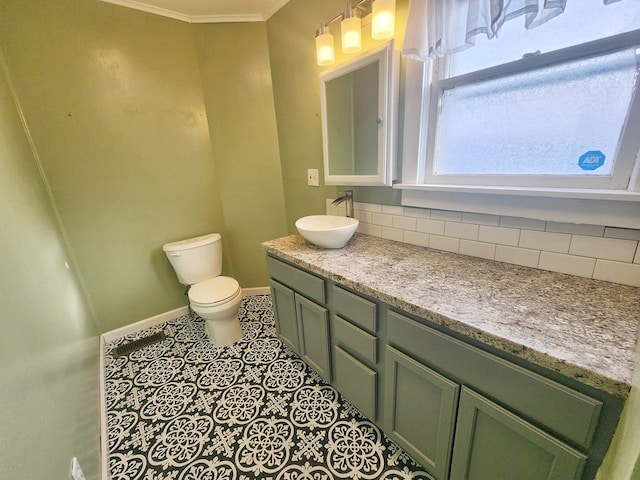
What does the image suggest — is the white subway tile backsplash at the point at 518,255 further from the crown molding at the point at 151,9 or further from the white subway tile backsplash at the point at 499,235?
the crown molding at the point at 151,9

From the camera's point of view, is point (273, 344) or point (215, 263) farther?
point (215, 263)

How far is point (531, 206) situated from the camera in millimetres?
996

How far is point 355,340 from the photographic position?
1122mm

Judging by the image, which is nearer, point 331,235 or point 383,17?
point 383,17

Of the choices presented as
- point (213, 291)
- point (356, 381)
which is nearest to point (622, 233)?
point (356, 381)

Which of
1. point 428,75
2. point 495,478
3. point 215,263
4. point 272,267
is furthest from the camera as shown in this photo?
point 215,263

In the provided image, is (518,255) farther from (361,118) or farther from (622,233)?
(361,118)

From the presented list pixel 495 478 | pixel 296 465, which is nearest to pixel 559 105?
pixel 495 478

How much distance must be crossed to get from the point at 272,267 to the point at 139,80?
163 cm

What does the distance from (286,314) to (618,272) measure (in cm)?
147

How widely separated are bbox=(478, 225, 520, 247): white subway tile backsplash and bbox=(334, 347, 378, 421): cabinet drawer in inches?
30.6

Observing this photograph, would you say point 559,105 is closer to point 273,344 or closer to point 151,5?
point 273,344

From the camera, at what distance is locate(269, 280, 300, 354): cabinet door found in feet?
4.89

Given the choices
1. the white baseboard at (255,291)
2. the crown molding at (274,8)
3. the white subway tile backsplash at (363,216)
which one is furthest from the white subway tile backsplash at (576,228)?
the white baseboard at (255,291)
